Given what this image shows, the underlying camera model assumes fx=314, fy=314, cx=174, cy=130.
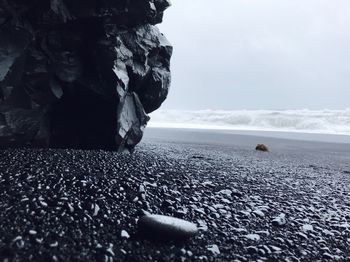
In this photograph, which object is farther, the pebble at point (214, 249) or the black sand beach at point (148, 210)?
the pebble at point (214, 249)

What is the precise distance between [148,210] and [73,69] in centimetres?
396

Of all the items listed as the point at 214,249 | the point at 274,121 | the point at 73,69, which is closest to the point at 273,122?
the point at 274,121

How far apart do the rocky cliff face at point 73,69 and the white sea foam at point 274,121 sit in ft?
91.7

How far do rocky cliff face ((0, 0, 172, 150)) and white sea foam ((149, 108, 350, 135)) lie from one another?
91.7 feet

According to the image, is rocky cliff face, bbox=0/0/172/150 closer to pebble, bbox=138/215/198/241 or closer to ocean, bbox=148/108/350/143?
pebble, bbox=138/215/198/241

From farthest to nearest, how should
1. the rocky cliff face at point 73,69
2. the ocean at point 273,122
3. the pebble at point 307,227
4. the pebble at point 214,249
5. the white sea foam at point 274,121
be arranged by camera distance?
the white sea foam at point 274,121
the ocean at point 273,122
the rocky cliff face at point 73,69
the pebble at point 307,227
the pebble at point 214,249

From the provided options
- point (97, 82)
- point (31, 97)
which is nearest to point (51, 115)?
point (31, 97)

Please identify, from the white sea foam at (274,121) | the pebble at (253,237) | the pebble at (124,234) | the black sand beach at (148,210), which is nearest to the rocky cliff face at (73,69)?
the black sand beach at (148,210)

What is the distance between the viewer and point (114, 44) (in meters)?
6.48

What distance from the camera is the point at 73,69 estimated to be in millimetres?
6359

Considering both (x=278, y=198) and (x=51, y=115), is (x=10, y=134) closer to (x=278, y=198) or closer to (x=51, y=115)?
(x=51, y=115)

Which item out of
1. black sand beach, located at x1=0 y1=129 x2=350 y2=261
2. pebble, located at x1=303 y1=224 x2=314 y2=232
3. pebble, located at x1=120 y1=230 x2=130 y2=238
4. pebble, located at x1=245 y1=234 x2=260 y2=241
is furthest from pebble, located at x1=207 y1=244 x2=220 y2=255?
pebble, located at x1=303 y1=224 x2=314 y2=232

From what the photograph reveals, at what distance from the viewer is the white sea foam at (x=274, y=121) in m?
33.9

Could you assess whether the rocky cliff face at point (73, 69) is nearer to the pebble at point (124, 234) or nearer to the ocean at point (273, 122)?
the pebble at point (124, 234)
